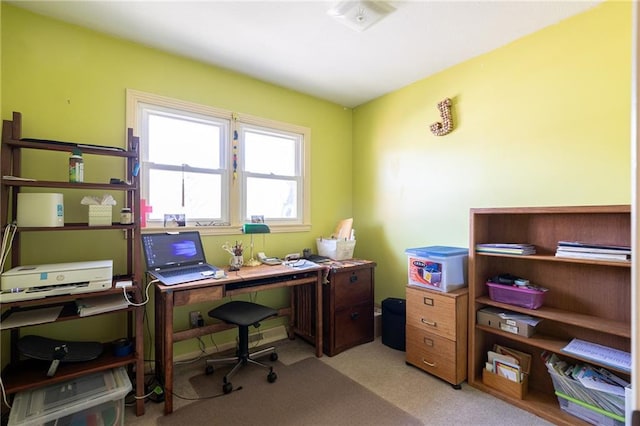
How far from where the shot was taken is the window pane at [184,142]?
2441mm

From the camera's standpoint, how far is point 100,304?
1.80m

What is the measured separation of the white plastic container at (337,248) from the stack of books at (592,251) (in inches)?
68.5

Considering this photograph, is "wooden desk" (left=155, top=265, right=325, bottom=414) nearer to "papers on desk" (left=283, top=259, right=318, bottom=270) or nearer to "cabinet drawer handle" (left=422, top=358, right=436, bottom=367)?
"papers on desk" (left=283, top=259, right=318, bottom=270)

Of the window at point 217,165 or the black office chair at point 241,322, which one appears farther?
the window at point 217,165

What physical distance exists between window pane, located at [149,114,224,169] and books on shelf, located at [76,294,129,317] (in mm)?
1109

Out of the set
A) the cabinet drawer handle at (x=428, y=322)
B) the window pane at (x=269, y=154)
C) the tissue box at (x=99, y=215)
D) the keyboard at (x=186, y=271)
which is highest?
the window pane at (x=269, y=154)

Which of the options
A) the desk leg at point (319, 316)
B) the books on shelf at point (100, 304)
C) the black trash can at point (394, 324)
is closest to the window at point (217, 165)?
the books on shelf at point (100, 304)

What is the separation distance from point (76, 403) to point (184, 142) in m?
1.95

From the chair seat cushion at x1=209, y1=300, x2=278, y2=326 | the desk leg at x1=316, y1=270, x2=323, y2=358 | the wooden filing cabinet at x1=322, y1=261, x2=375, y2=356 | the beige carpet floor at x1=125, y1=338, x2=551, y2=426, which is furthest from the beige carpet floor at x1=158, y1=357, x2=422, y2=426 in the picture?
the chair seat cushion at x1=209, y1=300, x2=278, y2=326

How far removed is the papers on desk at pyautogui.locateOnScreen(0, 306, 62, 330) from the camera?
155 cm

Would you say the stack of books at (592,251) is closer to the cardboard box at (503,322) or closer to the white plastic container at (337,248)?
the cardboard box at (503,322)

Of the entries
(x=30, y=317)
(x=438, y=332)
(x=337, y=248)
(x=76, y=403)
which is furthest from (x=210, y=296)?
(x=438, y=332)

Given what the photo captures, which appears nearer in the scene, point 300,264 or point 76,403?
point 76,403

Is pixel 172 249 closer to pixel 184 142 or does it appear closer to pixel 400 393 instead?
pixel 184 142
